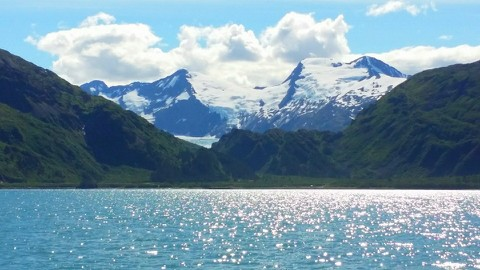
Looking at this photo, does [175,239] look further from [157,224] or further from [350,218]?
[350,218]

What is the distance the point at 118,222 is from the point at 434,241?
7341 cm

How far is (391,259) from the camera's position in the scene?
108375 millimetres

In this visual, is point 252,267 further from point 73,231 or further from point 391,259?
point 73,231

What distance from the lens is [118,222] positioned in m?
174

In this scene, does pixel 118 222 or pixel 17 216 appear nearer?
pixel 118 222

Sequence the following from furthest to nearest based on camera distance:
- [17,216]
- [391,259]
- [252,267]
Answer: [17,216], [391,259], [252,267]

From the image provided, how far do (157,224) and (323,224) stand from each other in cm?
3681

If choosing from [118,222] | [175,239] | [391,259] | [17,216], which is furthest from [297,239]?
[17,216]

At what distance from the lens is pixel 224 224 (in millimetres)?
173750

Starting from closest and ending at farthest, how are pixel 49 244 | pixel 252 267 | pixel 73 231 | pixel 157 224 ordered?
pixel 252 267 → pixel 49 244 → pixel 73 231 → pixel 157 224

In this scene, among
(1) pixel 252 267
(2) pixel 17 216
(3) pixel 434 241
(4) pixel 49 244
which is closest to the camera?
(1) pixel 252 267

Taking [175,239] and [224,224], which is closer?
[175,239]

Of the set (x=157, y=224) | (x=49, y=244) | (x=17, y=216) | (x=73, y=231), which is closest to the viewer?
(x=49, y=244)

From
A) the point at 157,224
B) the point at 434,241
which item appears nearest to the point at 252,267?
the point at 434,241
